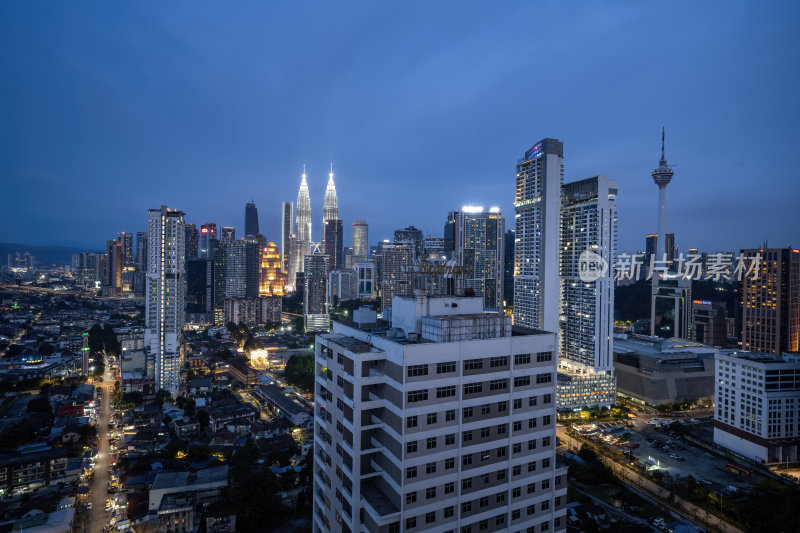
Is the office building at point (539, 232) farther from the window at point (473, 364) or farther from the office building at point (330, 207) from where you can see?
the office building at point (330, 207)

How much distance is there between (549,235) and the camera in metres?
49.8

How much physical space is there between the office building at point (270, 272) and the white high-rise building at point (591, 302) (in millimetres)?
107124

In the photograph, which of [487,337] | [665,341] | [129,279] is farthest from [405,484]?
[129,279]

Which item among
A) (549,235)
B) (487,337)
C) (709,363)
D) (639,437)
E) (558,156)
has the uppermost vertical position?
(558,156)

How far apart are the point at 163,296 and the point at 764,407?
54869 mm

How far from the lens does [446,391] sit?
41.5ft

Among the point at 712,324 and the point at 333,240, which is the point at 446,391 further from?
the point at 333,240

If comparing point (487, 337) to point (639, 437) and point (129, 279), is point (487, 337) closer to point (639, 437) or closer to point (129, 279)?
point (639, 437)

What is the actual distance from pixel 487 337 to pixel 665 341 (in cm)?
5351

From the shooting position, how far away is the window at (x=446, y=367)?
494 inches

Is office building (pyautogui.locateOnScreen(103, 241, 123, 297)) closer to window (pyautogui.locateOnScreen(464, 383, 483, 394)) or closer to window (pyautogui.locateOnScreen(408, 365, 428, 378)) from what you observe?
window (pyautogui.locateOnScreen(408, 365, 428, 378))

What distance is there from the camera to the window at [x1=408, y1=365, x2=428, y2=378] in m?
12.1

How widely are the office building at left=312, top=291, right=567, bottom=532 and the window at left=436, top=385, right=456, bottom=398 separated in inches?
1.4
